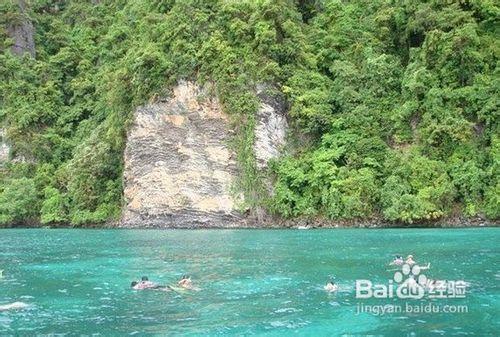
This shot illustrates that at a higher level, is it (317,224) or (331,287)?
(317,224)

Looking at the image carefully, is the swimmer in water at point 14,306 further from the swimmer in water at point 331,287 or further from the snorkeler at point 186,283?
the swimmer in water at point 331,287

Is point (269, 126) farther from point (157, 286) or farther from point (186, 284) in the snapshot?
point (157, 286)

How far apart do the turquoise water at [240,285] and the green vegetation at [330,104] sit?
9879 mm

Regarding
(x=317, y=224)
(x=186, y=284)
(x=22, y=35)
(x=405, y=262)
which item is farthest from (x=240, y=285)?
(x=22, y=35)

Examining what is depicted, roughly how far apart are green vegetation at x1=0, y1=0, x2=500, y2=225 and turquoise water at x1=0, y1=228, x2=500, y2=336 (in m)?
9.88

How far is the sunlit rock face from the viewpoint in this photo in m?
44.2

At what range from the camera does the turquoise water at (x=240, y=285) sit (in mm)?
12188

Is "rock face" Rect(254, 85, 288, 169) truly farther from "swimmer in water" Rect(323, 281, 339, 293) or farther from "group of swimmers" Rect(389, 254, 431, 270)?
"swimmer in water" Rect(323, 281, 339, 293)

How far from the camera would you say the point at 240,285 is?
17156 millimetres

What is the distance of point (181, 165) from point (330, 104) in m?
13.6

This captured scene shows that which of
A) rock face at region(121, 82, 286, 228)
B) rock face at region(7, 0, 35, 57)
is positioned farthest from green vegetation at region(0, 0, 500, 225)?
rock face at region(7, 0, 35, 57)

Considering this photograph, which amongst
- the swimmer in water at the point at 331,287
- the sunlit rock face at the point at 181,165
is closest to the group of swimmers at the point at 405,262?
the swimmer in water at the point at 331,287

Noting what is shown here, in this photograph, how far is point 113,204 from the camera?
49500 mm

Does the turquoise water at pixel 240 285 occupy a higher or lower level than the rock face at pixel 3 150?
lower
